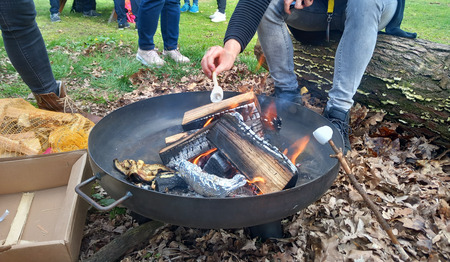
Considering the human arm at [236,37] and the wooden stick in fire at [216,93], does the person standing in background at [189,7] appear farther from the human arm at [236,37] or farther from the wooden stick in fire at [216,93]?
the wooden stick in fire at [216,93]

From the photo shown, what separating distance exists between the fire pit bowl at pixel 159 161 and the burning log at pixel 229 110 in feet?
0.70

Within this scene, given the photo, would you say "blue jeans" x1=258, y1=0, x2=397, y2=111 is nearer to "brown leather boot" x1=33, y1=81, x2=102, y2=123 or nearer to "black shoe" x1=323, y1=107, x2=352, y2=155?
"black shoe" x1=323, y1=107, x2=352, y2=155

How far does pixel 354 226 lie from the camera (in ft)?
6.46

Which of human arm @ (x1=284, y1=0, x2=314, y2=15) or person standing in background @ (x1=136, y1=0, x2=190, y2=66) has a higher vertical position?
human arm @ (x1=284, y1=0, x2=314, y2=15)

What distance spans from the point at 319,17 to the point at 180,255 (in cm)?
232

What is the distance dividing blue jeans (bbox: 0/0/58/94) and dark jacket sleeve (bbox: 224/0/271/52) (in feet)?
5.89

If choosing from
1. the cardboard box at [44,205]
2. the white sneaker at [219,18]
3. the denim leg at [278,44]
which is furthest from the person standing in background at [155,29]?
the white sneaker at [219,18]

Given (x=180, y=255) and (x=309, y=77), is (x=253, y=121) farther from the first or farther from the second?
(x=309, y=77)

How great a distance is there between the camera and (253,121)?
2.24m

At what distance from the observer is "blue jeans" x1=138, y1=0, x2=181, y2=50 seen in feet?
14.3

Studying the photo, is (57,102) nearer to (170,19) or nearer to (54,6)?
(170,19)

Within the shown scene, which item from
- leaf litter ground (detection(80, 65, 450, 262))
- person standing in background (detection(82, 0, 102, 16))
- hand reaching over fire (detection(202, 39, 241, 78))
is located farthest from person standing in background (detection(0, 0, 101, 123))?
person standing in background (detection(82, 0, 102, 16))

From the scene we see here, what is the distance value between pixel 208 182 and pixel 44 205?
1.35 m

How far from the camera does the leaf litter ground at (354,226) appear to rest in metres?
1.82
